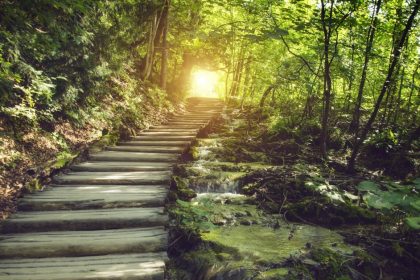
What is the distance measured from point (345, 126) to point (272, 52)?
7383mm

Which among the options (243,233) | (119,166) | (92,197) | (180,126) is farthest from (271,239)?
(180,126)

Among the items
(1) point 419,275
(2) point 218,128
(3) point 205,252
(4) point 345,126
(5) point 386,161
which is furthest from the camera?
(2) point 218,128

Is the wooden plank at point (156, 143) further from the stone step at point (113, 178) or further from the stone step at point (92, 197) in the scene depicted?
the stone step at point (92, 197)

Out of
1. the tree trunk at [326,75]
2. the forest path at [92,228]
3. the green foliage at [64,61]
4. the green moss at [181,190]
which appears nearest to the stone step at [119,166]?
the forest path at [92,228]

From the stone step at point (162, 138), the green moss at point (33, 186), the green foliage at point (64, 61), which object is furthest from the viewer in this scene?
the stone step at point (162, 138)

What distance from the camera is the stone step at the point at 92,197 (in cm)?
521

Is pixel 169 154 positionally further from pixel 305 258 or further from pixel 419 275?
pixel 419 275

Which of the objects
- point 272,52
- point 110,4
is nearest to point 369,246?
point 110,4

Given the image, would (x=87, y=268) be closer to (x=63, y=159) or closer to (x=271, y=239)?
(x=271, y=239)

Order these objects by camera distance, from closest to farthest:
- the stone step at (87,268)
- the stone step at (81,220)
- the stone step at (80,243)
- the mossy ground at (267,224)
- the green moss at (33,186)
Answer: the stone step at (87,268), the mossy ground at (267,224), the stone step at (80,243), the stone step at (81,220), the green moss at (33,186)

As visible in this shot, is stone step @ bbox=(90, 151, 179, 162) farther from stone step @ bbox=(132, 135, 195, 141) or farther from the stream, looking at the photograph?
stone step @ bbox=(132, 135, 195, 141)

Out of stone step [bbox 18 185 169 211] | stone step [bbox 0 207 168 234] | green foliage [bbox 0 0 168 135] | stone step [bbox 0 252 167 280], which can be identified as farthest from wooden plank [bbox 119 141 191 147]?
stone step [bbox 0 252 167 280]

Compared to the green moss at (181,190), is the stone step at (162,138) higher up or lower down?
higher up

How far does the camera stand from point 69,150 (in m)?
7.20
